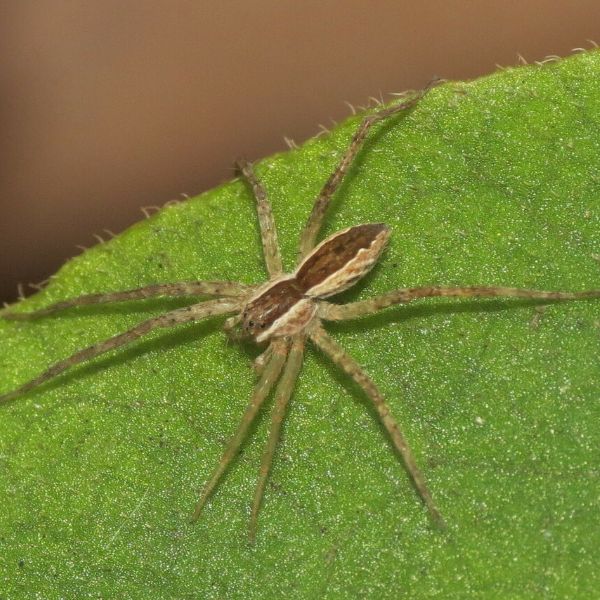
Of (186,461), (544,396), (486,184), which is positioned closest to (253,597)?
(186,461)

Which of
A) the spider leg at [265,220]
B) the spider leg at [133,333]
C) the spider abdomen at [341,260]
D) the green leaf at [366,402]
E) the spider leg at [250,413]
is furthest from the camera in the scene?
the spider leg at [265,220]

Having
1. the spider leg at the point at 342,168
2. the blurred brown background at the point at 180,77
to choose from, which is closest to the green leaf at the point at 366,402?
the spider leg at the point at 342,168

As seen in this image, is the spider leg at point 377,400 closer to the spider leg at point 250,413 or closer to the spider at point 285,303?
the spider at point 285,303

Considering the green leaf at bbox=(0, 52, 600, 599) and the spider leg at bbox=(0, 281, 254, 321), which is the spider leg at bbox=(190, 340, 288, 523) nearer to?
the green leaf at bbox=(0, 52, 600, 599)

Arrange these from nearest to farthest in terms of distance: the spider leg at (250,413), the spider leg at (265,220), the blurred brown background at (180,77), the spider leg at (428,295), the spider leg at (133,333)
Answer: the spider leg at (428,295), the spider leg at (250,413), the spider leg at (133,333), the spider leg at (265,220), the blurred brown background at (180,77)

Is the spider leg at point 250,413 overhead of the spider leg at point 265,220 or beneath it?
beneath

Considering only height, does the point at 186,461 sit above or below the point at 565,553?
above

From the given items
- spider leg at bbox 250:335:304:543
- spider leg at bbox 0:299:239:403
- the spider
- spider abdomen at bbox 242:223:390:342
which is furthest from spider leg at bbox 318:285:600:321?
spider leg at bbox 0:299:239:403

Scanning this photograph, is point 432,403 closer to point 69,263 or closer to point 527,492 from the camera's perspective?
point 527,492
